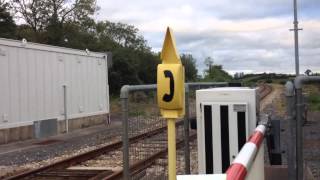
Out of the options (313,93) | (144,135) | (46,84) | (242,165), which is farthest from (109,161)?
(242,165)

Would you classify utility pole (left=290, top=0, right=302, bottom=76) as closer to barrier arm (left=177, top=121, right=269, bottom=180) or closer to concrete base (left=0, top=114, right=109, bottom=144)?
concrete base (left=0, top=114, right=109, bottom=144)

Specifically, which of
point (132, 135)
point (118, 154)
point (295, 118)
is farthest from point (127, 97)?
point (118, 154)

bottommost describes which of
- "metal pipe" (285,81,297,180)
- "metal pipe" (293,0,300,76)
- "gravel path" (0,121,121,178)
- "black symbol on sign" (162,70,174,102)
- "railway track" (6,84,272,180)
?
"gravel path" (0,121,121,178)

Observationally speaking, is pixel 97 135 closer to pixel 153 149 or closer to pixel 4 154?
pixel 4 154

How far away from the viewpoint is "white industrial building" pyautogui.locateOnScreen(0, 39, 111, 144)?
1965 centimetres

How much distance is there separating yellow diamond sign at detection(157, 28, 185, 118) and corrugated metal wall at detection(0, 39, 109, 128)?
1615cm

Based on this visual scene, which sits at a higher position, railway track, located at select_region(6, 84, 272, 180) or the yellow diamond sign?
the yellow diamond sign

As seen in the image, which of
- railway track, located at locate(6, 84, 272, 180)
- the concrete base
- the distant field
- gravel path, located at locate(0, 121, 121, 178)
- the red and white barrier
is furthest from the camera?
the concrete base

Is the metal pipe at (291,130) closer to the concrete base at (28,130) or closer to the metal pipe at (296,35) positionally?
the concrete base at (28,130)

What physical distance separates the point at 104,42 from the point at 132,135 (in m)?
64.7

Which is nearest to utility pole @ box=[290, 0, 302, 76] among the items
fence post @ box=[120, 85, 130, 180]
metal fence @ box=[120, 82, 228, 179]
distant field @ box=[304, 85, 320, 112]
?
metal fence @ box=[120, 82, 228, 179]

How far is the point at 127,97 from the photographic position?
236 inches

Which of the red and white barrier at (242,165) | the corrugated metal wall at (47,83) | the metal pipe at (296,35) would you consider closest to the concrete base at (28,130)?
the corrugated metal wall at (47,83)

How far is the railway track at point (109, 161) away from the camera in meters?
6.77
